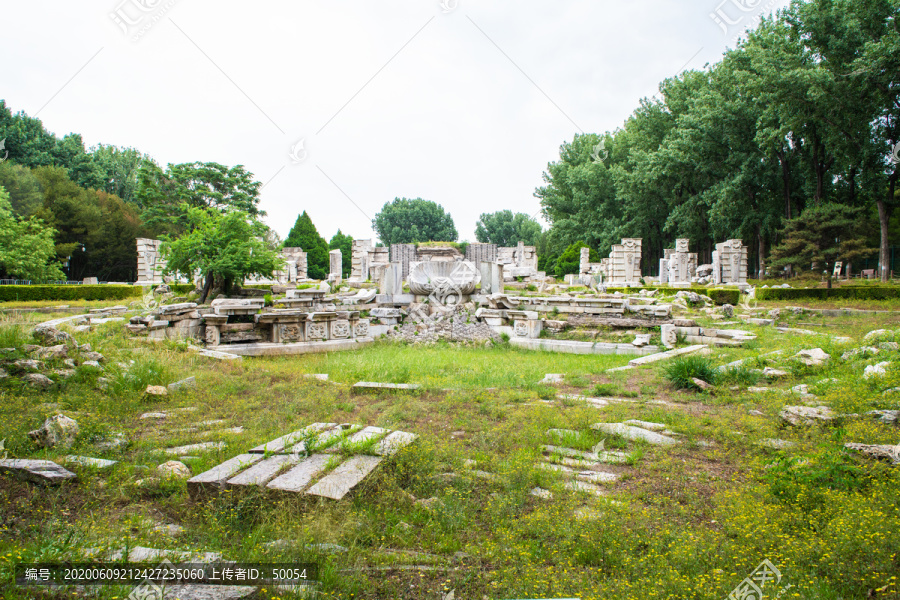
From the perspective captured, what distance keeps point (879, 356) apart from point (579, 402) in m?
4.04

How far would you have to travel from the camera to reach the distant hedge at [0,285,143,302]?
57.8 feet

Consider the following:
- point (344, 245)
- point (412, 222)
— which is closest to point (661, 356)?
point (344, 245)

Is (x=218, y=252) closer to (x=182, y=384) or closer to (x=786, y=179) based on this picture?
(x=182, y=384)

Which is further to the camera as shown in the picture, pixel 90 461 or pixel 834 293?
pixel 834 293

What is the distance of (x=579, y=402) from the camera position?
519cm

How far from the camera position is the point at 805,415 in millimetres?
4008

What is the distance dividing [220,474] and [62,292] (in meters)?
21.5

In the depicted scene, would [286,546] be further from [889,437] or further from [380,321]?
[380,321]

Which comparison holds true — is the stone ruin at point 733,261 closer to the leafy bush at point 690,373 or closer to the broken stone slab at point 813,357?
the broken stone slab at point 813,357

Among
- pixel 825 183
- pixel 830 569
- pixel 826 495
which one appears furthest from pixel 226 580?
pixel 825 183

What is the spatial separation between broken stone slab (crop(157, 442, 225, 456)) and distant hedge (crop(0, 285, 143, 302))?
18.6 metres

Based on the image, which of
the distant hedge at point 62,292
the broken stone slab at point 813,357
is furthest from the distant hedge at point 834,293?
the distant hedge at point 62,292

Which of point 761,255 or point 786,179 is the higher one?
point 786,179

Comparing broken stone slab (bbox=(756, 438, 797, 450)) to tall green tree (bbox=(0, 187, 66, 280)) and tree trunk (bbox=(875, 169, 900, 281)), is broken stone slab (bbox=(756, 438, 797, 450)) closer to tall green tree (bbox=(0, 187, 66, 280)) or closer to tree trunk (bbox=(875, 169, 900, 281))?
tree trunk (bbox=(875, 169, 900, 281))
